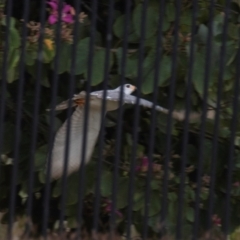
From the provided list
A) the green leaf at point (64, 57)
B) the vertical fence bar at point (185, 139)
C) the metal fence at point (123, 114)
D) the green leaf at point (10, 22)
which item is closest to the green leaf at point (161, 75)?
the metal fence at point (123, 114)

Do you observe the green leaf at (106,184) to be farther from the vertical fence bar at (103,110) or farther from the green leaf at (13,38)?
the green leaf at (13,38)

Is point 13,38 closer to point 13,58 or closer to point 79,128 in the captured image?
point 13,58

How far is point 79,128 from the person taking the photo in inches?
194

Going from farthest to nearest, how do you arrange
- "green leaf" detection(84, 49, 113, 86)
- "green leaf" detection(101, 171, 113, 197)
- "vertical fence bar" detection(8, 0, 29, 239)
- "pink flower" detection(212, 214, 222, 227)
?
1. "pink flower" detection(212, 214, 222, 227)
2. "green leaf" detection(101, 171, 113, 197)
3. "green leaf" detection(84, 49, 113, 86)
4. "vertical fence bar" detection(8, 0, 29, 239)

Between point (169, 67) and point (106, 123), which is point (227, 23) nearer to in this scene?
point (169, 67)

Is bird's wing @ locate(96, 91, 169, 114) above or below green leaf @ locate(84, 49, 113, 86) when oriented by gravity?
below

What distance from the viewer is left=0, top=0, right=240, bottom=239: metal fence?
478 centimetres

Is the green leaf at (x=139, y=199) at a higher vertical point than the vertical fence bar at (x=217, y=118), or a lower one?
lower

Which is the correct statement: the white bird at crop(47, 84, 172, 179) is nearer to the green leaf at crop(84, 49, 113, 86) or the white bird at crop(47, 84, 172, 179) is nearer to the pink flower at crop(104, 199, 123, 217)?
the green leaf at crop(84, 49, 113, 86)

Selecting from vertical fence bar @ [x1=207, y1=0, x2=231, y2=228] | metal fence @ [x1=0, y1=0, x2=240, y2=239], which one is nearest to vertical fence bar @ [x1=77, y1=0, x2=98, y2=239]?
metal fence @ [x1=0, y1=0, x2=240, y2=239]

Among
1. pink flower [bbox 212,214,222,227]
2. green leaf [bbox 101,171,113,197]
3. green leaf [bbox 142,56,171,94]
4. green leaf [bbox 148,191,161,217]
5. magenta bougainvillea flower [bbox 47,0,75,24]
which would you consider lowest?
pink flower [bbox 212,214,222,227]

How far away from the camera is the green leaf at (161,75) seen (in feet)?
15.8

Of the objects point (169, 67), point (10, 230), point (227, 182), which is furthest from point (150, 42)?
point (10, 230)

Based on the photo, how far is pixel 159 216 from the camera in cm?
497
